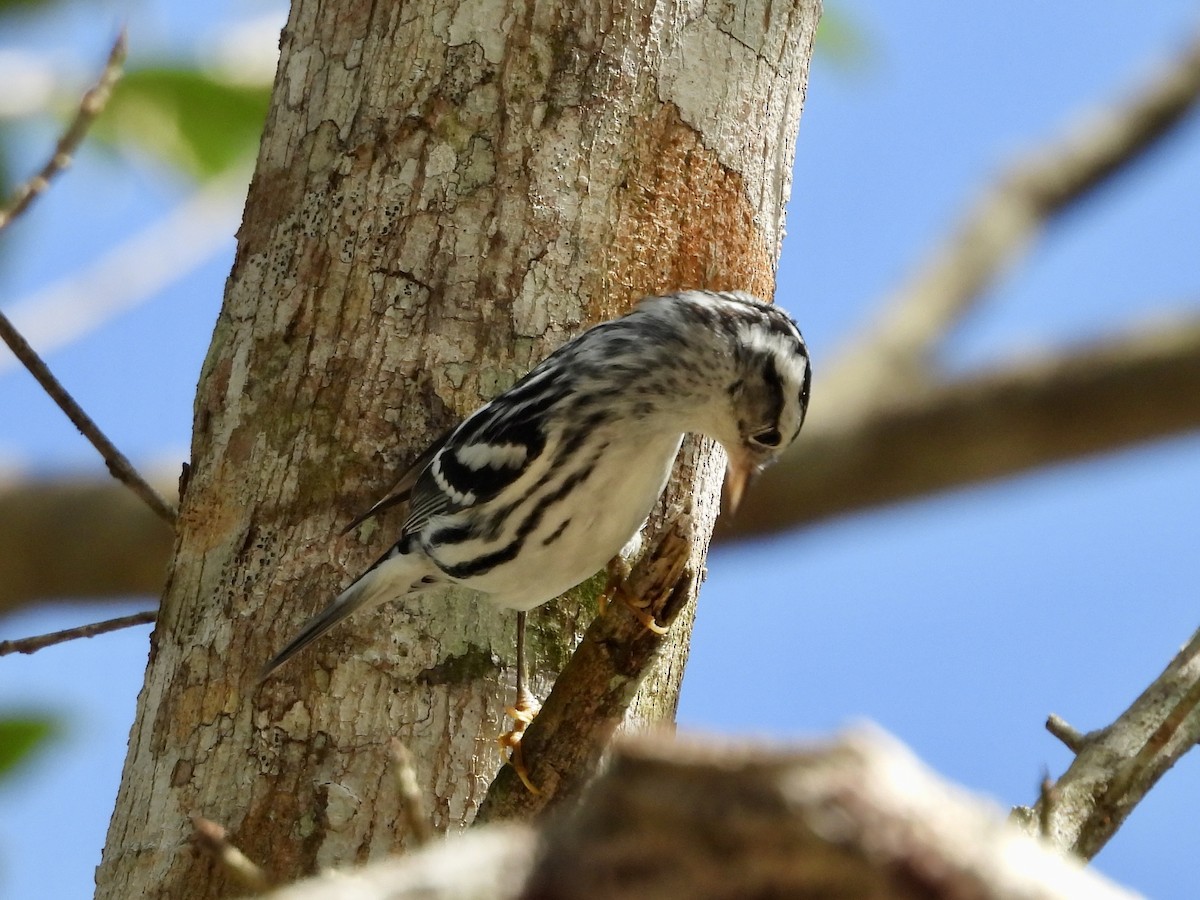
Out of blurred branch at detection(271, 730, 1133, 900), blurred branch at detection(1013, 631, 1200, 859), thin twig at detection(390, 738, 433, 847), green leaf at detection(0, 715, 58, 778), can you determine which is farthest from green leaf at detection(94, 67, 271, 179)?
blurred branch at detection(271, 730, 1133, 900)

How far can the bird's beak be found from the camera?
3.49 metres

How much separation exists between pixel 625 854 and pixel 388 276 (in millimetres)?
2359

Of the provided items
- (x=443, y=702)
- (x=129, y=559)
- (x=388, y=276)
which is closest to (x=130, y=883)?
(x=443, y=702)

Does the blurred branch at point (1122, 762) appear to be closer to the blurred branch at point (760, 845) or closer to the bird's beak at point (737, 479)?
the bird's beak at point (737, 479)

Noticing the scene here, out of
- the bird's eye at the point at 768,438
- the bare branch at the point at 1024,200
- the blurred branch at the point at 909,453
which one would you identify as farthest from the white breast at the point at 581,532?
the bare branch at the point at 1024,200

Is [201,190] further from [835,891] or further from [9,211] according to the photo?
[835,891]

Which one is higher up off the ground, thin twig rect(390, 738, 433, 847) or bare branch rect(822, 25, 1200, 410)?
bare branch rect(822, 25, 1200, 410)

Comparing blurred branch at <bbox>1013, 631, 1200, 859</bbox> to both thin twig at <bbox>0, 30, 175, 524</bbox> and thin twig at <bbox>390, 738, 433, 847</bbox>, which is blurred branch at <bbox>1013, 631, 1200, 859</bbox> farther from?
thin twig at <bbox>0, 30, 175, 524</bbox>

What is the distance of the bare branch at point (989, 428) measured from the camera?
5.82m

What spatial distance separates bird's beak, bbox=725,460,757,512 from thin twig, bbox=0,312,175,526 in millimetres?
1315

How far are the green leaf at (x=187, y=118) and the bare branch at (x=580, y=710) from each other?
196 inches

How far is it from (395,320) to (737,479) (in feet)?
2.89

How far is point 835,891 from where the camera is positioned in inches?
45.4

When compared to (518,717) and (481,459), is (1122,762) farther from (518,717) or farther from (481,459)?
(481,459)
